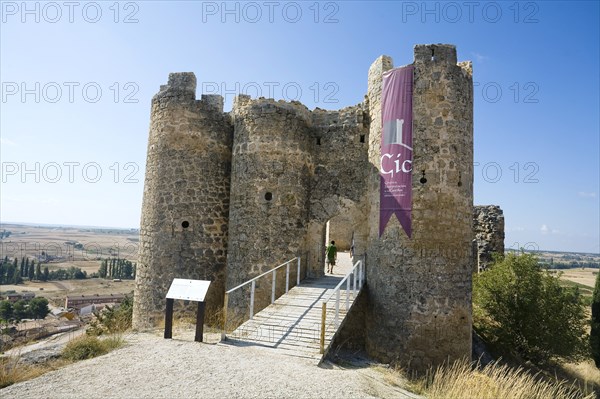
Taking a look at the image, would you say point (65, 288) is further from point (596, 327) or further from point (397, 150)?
point (596, 327)

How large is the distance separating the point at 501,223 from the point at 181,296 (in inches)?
608

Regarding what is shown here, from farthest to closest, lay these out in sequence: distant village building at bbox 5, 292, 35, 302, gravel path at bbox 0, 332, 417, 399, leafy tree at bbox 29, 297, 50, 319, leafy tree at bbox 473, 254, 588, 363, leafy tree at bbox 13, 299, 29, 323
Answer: distant village building at bbox 5, 292, 35, 302 → leafy tree at bbox 29, 297, 50, 319 → leafy tree at bbox 13, 299, 29, 323 → leafy tree at bbox 473, 254, 588, 363 → gravel path at bbox 0, 332, 417, 399

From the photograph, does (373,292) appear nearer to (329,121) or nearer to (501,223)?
(329,121)

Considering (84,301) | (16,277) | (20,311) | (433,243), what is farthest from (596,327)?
(16,277)

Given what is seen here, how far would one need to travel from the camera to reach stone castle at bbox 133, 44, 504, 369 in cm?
1095

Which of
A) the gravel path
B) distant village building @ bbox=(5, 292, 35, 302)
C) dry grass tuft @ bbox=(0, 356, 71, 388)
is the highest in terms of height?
the gravel path

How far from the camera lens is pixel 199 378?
666 centimetres

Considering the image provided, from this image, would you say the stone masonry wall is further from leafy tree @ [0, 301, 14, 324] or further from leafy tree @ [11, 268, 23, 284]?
leafy tree @ [11, 268, 23, 284]

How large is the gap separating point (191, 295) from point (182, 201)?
596 cm

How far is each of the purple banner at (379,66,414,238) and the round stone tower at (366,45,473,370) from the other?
0.56ft

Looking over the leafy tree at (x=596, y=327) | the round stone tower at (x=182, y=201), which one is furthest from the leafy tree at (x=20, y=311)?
the leafy tree at (x=596, y=327)

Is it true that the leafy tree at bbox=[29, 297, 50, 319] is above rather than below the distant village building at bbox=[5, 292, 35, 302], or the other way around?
above

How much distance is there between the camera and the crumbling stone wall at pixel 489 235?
18891mm

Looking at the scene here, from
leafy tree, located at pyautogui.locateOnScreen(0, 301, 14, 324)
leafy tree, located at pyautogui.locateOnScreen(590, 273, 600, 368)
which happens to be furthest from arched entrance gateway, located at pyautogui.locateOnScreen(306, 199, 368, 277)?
leafy tree, located at pyautogui.locateOnScreen(0, 301, 14, 324)
